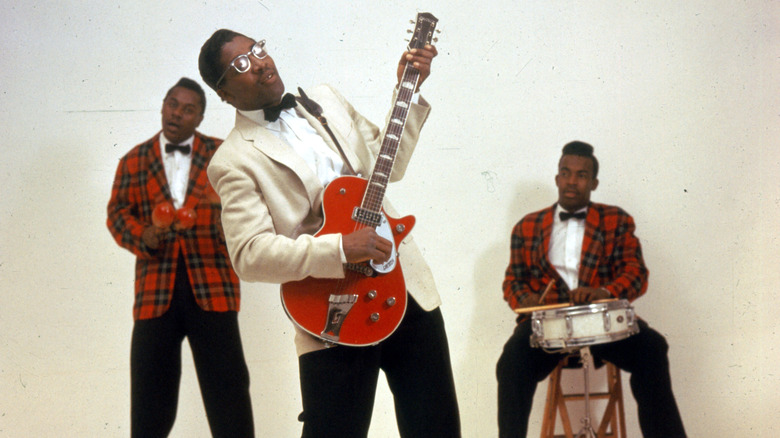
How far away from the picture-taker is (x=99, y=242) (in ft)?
10.2

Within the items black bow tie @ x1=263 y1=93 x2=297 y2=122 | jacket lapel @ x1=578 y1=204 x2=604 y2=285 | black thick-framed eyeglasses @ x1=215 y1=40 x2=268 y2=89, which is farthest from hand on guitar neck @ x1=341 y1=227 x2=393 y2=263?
jacket lapel @ x1=578 y1=204 x2=604 y2=285

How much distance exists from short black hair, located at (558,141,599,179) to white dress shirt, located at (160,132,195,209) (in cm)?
170

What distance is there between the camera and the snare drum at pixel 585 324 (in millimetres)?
2869

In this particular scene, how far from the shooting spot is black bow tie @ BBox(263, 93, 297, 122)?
6.82 feet

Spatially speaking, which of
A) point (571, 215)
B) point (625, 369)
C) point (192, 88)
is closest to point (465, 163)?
point (571, 215)

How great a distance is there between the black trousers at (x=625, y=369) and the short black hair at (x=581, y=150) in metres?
0.75

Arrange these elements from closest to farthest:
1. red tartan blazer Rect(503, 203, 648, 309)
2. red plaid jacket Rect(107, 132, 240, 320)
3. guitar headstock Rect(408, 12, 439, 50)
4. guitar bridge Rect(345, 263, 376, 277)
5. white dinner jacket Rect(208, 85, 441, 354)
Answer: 1. white dinner jacket Rect(208, 85, 441, 354)
2. guitar bridge Rect(345, 263, 376, 277)
3. guitar headstock Rect(408, 12, 439, 50)
4. red plaid jacket Rect(107, 132, 240, 320)
5. red tartan blazer Rect(503, 203, 648, 309)

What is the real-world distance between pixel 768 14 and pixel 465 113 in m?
1.60

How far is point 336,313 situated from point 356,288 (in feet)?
0.29

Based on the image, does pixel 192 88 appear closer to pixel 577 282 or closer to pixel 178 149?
pixel 178 149

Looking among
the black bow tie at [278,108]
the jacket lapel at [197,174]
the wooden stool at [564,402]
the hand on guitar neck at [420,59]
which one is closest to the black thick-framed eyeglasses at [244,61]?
the black bow tie at [278,108]

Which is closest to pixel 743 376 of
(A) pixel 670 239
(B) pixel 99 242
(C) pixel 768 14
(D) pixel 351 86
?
(A) pixel 670 239

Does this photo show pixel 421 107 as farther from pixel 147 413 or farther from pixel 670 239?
pixel 670 239

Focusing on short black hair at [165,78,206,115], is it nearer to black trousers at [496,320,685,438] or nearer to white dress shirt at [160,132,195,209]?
white dress shirt at [160,132,195,209]
